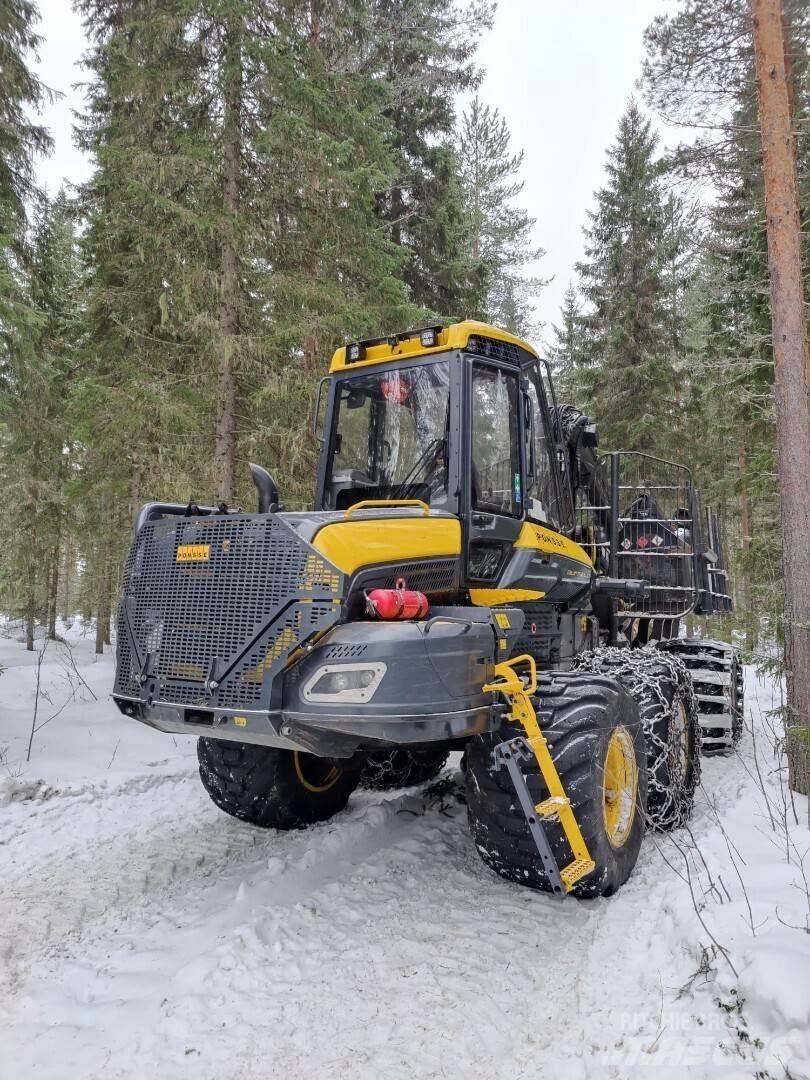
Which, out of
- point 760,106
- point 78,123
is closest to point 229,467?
point 760,106

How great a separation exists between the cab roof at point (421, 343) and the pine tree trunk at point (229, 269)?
3874 millimetres

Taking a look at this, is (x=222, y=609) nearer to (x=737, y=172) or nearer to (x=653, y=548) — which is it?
(x=653, y=548)

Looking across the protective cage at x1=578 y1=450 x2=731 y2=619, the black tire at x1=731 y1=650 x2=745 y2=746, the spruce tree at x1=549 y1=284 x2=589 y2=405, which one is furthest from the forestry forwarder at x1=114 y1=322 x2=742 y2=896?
the spruce tree at x1=549 y1=284 x2=589 y2=405

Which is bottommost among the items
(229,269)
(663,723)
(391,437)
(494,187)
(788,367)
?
(663,723)

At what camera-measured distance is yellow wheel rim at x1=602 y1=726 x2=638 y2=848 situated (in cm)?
423

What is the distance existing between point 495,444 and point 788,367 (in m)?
→ 3.62

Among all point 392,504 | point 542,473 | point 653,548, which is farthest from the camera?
point 653,548

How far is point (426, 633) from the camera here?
11.3 ft

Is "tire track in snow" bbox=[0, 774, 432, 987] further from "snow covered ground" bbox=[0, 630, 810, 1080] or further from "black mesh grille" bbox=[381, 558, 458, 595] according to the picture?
"black mesh grille" bbox=[381, 558, 458, 595]

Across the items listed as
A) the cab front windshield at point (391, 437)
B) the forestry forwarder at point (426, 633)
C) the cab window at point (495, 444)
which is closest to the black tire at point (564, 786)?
the forestry forwarder at point (426, 633)

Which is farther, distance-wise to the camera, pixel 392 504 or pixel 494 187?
pixel 494 187

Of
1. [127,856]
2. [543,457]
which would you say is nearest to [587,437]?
[543,457]

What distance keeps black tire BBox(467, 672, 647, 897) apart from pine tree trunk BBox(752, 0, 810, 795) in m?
2.73

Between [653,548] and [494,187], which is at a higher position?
[494,187]
